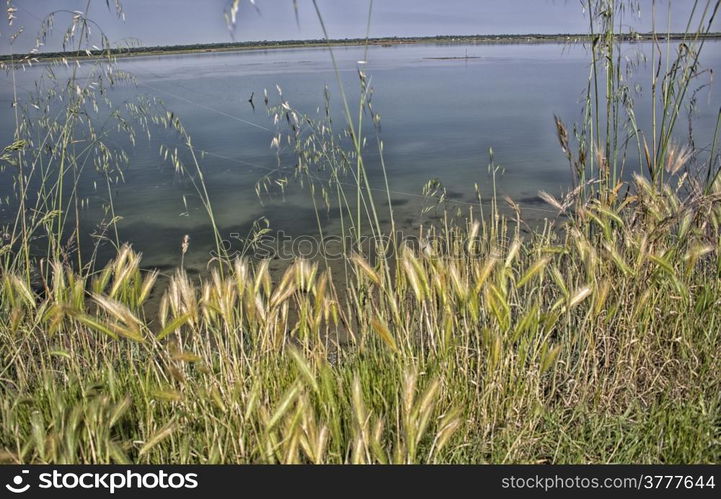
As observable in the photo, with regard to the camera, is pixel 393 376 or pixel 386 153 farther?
pixel 386 153

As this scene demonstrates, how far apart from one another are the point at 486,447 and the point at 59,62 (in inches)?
97.6

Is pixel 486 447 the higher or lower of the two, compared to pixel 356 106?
lower

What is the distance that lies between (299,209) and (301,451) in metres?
3.75

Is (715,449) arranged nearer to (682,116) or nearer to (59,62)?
(59,62)

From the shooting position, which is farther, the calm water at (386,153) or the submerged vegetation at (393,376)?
the calm water at (386,153)

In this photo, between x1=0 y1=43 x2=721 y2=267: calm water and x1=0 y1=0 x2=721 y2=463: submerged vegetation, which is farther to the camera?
x1=0 y1=43 x2=721 y2=267: calm water

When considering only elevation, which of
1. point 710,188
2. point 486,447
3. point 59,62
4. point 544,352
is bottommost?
point 486,447

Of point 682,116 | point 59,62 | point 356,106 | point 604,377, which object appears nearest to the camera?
point 604,377

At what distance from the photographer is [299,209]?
518 centimetres

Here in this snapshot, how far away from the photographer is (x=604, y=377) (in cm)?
185

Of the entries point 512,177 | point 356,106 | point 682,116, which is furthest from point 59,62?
point 682,116
